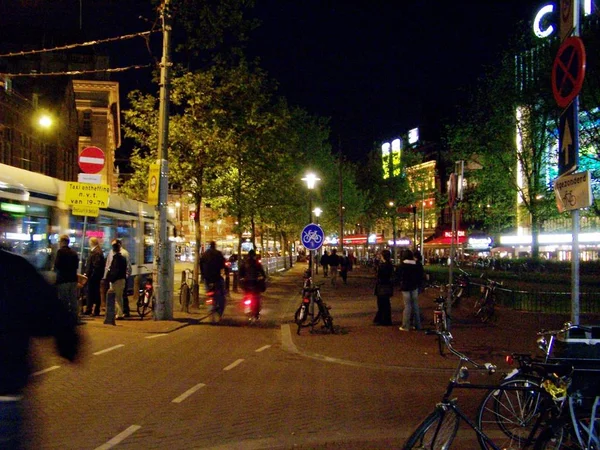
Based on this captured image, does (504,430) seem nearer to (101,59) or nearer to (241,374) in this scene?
(241,374)

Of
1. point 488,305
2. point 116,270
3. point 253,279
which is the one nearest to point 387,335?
point 488,305

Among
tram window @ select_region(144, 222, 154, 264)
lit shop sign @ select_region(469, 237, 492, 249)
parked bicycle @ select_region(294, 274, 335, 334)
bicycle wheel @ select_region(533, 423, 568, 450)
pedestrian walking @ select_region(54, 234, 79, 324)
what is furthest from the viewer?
lit shop sign @ select_region(469, 237, 492, 249)

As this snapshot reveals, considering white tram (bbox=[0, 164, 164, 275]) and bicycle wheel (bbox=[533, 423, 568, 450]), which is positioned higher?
white tram (bbox=[0, 164, 164, 275])

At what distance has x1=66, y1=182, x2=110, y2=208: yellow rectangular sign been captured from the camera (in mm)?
16188

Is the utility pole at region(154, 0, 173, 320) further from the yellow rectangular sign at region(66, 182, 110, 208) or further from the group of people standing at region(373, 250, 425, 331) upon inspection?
the group of people standing at region(373, 250, 425, 331)

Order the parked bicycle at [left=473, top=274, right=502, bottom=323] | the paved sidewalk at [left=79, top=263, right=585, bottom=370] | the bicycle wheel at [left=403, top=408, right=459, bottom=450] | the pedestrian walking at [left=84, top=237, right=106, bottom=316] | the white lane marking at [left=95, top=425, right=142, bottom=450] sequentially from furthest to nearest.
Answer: the pedestrian walking at [left=84, top=237, right=106, bottom=316] < the parked bicycle at [left=473, top=274, right=502, bottom=323] < the paved sidewalk at [left=79, top=263, right=585, bottom=370] < the white lane marking at [left=95, top=425, right=142, bottom=450] < the bicycle wheel at [left=403, top=408, right=459, bottom=450]

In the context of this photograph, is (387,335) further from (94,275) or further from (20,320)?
(20,320)

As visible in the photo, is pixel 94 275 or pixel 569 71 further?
pixel 94 275

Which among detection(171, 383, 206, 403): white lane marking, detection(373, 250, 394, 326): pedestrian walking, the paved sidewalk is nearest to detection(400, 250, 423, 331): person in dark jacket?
the paved sidewalk

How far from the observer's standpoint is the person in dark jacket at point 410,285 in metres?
15.7

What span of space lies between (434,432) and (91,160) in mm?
13300

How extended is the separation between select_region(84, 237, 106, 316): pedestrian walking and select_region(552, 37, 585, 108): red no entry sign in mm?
13466

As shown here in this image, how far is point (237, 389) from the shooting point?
377 inches

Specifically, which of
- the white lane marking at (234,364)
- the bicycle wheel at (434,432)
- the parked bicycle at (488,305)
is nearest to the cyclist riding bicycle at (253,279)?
the parked bicycle at (488,305)
